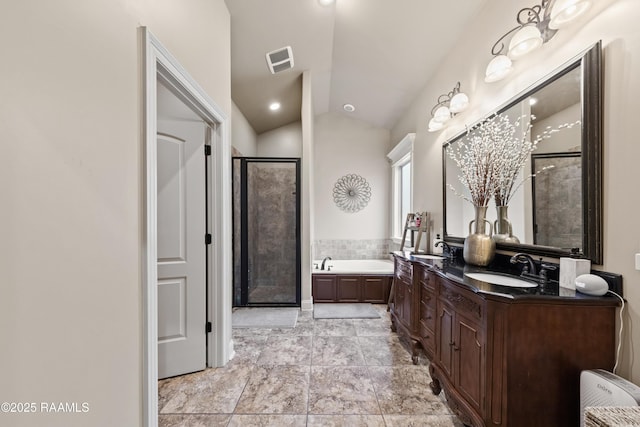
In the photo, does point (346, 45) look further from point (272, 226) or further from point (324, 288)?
point (324, 288)

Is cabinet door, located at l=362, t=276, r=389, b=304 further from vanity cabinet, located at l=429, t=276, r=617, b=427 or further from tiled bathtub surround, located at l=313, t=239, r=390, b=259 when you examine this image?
vanity cabinet, located at l=429, t=276, r=617, b=427

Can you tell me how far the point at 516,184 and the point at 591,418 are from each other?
55.7 inches

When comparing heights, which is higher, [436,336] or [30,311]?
[30,311]

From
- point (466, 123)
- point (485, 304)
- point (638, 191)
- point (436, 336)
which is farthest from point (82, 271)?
point (466, 123)

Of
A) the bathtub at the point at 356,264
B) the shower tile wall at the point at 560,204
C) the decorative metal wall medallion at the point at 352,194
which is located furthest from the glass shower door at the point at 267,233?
the shower tile wall at the point at 560,204

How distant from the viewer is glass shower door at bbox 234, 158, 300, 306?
12.8 ft

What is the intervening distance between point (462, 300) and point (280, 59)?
10.8 feet

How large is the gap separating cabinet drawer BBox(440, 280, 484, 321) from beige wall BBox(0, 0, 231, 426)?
5.76 feet

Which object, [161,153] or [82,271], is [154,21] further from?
[82,271]

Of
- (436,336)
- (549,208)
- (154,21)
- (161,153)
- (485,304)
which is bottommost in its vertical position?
(436,336)

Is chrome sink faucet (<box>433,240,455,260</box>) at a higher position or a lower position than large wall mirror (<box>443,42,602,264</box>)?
lower

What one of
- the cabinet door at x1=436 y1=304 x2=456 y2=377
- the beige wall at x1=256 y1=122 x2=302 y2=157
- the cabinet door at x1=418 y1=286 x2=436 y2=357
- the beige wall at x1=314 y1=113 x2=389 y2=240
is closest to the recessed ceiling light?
the beige wall at x1=314 y1=113 x2=389 y2=240

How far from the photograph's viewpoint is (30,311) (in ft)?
2.67

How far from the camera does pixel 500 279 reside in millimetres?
1814
